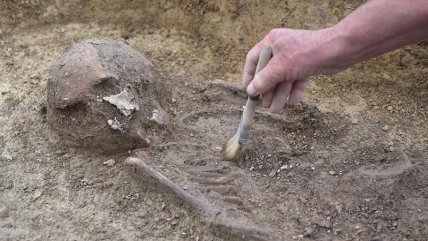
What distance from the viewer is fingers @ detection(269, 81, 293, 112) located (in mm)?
2672

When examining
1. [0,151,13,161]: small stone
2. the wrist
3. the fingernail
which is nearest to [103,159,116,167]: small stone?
[0,151,13,161]: small stone

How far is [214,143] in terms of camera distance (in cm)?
329

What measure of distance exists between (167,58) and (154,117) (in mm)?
929

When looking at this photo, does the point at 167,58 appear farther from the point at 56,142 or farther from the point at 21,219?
the point at 21,219

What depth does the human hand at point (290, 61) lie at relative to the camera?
7.86ft

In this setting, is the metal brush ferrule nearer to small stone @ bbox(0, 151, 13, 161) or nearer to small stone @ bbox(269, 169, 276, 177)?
small stone @ bbox(269, 169, 276, 177)

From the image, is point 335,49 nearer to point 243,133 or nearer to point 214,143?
point 243,133

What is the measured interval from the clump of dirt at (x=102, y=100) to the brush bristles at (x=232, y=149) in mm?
420

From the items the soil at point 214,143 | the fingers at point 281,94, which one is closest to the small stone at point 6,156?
the soil at point 214,143

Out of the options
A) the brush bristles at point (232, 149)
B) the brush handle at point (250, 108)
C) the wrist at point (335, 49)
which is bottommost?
the brush bristles at point (232, 149)

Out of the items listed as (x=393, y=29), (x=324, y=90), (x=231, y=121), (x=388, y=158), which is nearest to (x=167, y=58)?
(x=231, y=121)

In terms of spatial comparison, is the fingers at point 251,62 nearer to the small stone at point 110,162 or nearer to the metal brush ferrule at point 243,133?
the metal brush ferrule at point 243,133

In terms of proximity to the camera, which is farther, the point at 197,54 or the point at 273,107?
the point at 197,54

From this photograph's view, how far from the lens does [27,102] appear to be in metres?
3.70
